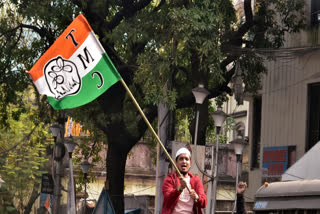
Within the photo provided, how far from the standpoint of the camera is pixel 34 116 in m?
26.5

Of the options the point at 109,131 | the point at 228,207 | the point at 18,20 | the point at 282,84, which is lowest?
the point at 228,207

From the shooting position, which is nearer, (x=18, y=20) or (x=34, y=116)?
(x=18, y=20)

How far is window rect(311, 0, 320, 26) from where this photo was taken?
822 inches

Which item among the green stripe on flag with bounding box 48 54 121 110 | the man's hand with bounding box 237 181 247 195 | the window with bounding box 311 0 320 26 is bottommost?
the man's hand with bounding box 237 181 247 195

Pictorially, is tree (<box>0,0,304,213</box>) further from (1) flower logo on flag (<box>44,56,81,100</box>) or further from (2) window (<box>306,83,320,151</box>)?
(1) flower logo on flag (<box>44,56,81,100</box>)

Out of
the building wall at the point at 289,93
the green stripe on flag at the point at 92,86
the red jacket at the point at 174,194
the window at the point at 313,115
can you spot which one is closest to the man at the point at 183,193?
the red jacket at the point at 174,194

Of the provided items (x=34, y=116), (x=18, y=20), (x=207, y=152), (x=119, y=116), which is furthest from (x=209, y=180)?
(x=34, y=116)

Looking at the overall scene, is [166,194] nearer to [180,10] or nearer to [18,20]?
[180,10]

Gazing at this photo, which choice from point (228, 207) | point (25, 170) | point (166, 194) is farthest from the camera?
point (25, 170)

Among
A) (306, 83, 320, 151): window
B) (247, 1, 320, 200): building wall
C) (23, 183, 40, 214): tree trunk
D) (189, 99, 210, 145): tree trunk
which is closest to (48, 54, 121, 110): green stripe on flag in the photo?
(189, 99, 210, 145): tree trunk

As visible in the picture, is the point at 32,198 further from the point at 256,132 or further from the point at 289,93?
the point at 289,93

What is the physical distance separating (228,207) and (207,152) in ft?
32.3

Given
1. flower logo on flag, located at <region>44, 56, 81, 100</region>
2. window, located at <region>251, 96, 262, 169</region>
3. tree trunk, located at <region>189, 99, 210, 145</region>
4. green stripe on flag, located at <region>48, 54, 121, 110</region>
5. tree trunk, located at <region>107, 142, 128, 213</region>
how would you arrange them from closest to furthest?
green stripe on flag, located at <region>48, 54, 121, 110</region>, flower logo on flag, located at <region>44, 56, 81, 100</region>, tree trunk, located at <region>189, 99, 210, 145</region>, tree trunk, located at <region>107, 142, 128, 213</region>, window, located at <region>251, 96, 262, 169</region>

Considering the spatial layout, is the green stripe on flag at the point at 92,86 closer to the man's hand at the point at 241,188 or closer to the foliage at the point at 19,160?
the man's hand at the point at 241,188
